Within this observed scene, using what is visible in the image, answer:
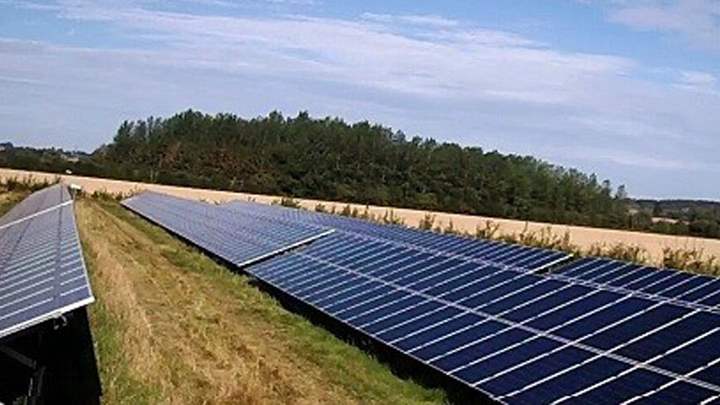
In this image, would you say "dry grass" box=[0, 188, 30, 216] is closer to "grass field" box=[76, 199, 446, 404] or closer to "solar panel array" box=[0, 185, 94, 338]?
"grass field" box=[76, 199, 446, 404]

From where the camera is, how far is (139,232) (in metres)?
35.4

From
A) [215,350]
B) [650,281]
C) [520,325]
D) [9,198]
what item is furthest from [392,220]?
[520,325]

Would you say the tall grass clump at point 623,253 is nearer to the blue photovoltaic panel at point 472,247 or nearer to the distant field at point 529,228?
the distant field at point 529,228

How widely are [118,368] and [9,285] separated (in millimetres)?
1773

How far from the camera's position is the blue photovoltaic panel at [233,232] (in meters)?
23.6

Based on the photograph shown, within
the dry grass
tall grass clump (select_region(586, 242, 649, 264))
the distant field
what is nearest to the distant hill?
the distant field

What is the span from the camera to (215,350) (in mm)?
13695

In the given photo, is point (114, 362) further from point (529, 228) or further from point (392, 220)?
point (529, 228)

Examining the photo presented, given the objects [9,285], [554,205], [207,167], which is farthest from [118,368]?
[207,167]

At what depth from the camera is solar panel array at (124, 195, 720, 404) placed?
10.6 m

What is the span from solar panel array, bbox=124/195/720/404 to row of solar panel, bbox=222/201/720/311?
18 cm

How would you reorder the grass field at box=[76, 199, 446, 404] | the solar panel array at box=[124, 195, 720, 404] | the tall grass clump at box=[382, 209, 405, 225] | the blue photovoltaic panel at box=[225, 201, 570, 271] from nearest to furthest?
the solar panel array at box=[124, 195, 720, 404], the grass field at box=[76, 199, 446, 404], the blue photovoltaic panel at box=[225, 201, 570, 271], the tall grass clump at box=[382, 209, 405, 225]

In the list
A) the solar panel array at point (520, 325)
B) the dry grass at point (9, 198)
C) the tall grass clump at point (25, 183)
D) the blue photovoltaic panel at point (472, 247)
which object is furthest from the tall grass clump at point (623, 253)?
the tall grass clump at point (25, 183)

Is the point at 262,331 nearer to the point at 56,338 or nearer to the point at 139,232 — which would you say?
the point at 56,338
